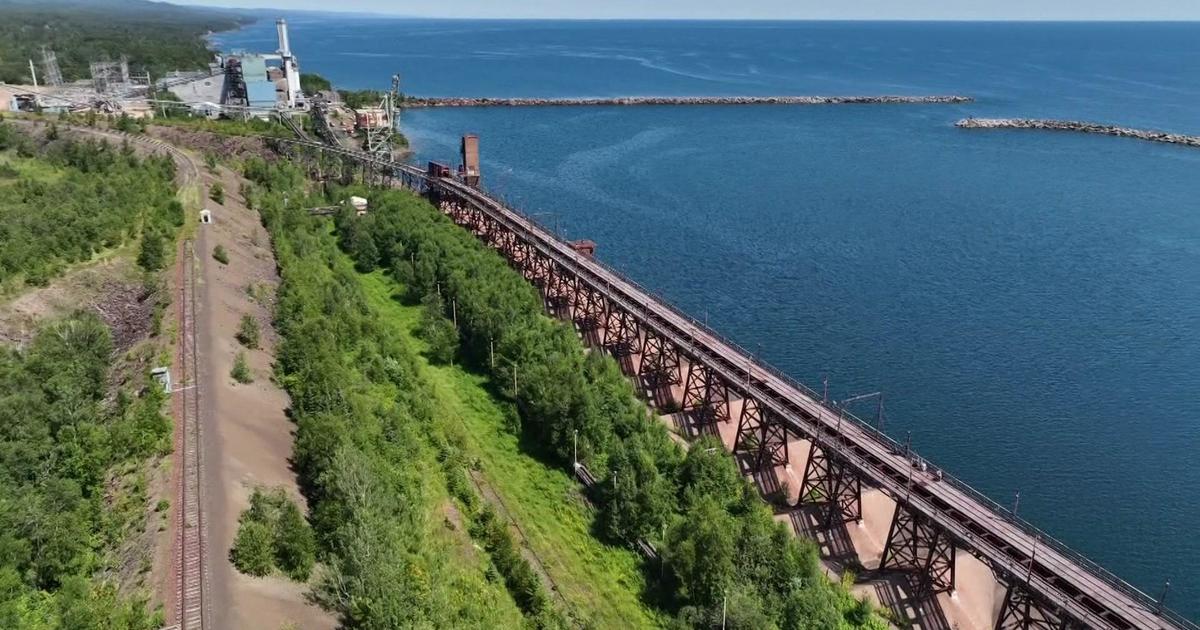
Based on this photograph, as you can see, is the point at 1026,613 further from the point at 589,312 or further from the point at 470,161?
the point at 470,161

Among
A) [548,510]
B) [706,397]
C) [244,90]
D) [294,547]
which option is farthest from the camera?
[244,90]

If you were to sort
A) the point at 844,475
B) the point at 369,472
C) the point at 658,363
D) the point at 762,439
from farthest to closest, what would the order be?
the point at 658,363 → the point at 762,439 → the point at 844,475 → the point at 369,472

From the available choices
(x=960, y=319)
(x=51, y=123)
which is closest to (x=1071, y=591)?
(x=960, y=319)

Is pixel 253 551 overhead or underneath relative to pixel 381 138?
underneath

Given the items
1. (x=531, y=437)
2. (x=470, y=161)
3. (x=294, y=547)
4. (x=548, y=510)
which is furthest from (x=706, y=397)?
(x=470, y=161)

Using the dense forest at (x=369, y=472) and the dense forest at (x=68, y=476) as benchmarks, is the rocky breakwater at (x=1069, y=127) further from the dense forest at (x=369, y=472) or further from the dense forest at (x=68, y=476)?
the dense forest at (x=68, y=476)

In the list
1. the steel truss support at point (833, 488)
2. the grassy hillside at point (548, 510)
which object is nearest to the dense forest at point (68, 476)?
the grassy hillside at point (548, 510)

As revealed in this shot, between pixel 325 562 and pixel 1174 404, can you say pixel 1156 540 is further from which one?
pixel 325 562
